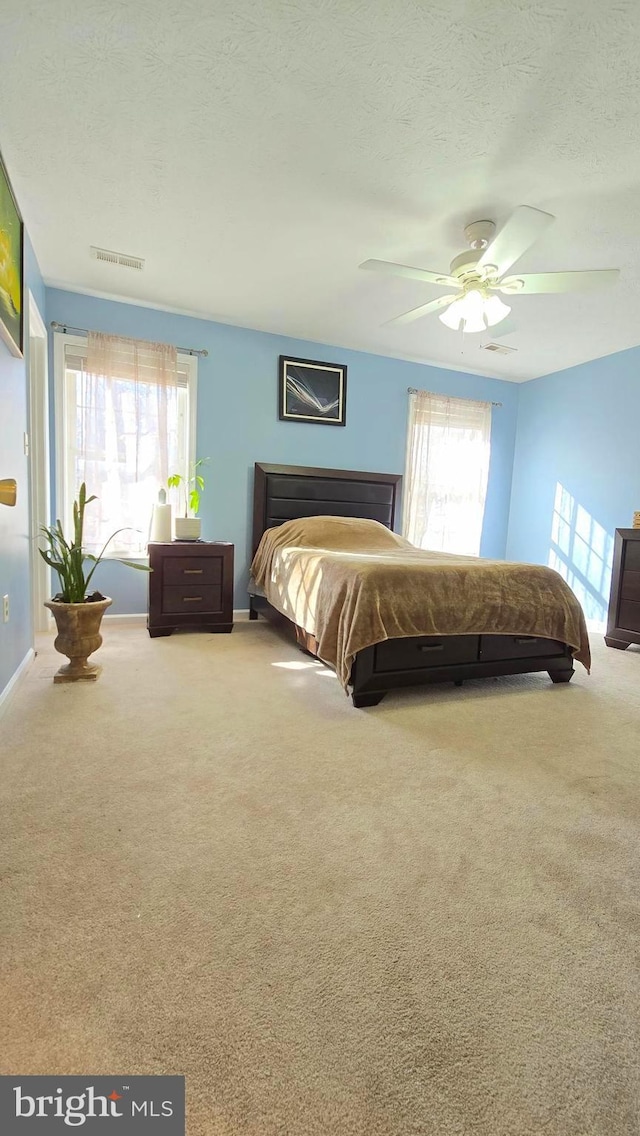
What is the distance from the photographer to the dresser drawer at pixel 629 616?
12.0 ft

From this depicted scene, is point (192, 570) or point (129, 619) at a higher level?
point (192, 570)

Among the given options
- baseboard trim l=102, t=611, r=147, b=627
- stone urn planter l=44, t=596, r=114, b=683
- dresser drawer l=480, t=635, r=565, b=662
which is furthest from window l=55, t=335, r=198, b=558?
dresser drawer l=480, t=635, r=565, b=662

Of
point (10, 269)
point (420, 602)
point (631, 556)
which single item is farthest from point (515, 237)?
point (631, 556)

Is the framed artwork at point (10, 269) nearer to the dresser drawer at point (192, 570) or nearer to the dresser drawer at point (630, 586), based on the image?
the dresser drawer at point (192, 570)

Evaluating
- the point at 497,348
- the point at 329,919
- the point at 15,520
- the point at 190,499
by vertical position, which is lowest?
the point at 329,919

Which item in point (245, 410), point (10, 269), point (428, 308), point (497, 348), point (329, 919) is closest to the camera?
point (329, 919)

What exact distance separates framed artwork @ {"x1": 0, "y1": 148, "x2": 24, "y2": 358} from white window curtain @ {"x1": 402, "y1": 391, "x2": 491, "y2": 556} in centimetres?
333

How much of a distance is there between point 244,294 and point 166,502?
1636 millimetres

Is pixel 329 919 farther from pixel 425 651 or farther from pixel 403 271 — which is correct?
pixel 403 271

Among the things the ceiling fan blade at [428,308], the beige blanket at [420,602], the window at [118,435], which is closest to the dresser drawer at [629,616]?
the beige blanket at [420,602]

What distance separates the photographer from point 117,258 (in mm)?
3025

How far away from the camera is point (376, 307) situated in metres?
3.60

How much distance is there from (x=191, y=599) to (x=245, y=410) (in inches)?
67.3

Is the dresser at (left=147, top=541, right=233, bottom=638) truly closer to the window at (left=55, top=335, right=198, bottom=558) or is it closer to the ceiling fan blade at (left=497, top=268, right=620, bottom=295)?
the window at (left=55, top=335, right=198, bottom=558)
